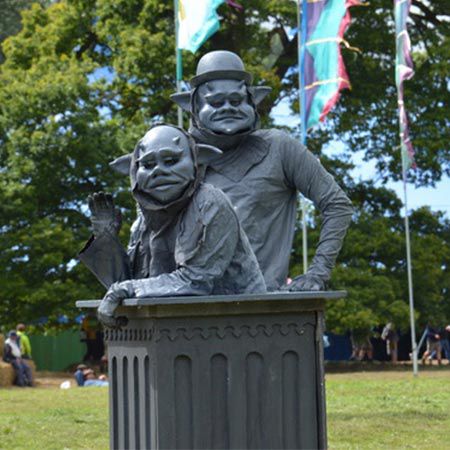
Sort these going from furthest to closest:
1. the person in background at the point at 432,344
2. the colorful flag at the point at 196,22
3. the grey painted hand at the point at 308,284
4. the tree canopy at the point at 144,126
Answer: the person in background at the point at 432,344
the tree canopy at the point at 144,126
the colorful flag at the point at 196,22
the grey painted hand at the point at 308,284

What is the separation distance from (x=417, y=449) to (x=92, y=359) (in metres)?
23.8

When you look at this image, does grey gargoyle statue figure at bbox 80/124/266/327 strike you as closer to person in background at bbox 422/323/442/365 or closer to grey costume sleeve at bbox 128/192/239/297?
grey costume sleeve at bbox 128/192/239/297

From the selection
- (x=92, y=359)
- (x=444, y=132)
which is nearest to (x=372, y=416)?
(x=444, y=132)

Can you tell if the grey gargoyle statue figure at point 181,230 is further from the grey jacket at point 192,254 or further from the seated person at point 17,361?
the seated person at point 17,361

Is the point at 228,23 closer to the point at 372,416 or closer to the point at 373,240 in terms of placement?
the point at 373,240

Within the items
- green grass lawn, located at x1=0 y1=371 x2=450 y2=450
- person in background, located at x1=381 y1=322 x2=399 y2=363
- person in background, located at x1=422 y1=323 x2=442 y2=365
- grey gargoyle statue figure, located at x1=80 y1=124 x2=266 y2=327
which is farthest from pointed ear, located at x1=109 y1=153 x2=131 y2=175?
person in background, located at x1=422 y1=323 x2=442 y2=365

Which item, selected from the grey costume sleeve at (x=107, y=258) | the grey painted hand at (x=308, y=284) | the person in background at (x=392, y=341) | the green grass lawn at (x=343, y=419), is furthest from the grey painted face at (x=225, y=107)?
the person in background at (x=392, y=341)

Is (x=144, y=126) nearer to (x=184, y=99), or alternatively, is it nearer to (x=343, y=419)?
(x=343, y=419)

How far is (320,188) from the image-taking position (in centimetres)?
669

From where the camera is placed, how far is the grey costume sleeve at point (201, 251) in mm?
4891

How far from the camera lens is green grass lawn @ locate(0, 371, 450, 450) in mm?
10523

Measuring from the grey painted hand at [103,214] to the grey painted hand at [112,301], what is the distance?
0.46 meters

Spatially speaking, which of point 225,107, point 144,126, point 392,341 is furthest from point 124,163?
point 392,341

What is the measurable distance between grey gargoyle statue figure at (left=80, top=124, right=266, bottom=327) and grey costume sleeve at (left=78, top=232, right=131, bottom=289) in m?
0.10
